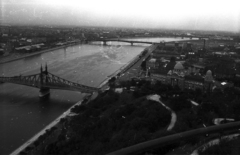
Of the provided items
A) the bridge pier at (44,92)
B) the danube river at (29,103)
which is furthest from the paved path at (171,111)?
the bridge pier at (44,92)

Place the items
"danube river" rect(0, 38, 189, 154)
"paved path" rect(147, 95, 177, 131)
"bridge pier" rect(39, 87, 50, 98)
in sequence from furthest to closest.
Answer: "bridge pier" rect(39, 87, 50, 98), "danube river" rect(0, 38, 189, 154), "paved path" rect(147, 95, 177, 131)

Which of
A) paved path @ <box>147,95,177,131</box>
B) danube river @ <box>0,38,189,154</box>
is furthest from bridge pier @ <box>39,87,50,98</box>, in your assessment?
paved path @ <box>147,95,177,131</box>

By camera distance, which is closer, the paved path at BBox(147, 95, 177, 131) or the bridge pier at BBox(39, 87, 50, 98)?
the paved path at BBox(147, 95, 177, 131)

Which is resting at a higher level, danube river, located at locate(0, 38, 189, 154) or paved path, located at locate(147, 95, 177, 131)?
paved path, located at locate(147, 95, 177, 131)

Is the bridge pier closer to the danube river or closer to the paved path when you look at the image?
the danube river

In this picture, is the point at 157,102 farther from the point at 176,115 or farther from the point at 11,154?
the point at 11,154

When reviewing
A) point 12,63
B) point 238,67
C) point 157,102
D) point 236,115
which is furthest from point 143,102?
point 12,63

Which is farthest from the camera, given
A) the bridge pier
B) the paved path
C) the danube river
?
the bridge pier

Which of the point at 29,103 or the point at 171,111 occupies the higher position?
the point at 171,111

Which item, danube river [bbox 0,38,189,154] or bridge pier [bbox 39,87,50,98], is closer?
danube river [bbox 0,38,189,154]

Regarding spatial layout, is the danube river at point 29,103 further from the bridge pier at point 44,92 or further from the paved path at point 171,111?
the paved path at point 171,111

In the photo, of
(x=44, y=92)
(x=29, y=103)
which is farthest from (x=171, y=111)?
(x=44, y=92)

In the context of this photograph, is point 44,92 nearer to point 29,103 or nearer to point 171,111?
point 29,103
